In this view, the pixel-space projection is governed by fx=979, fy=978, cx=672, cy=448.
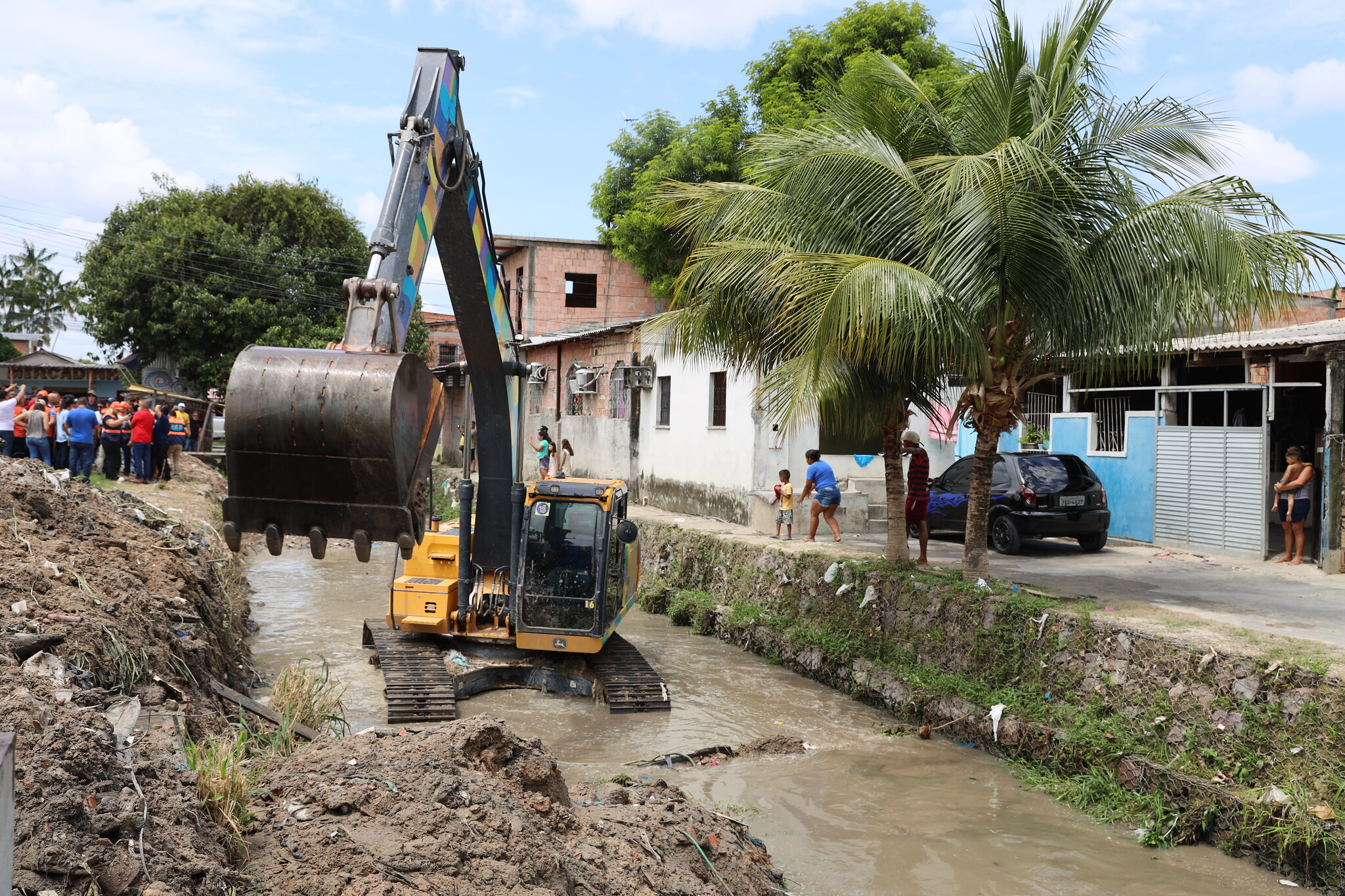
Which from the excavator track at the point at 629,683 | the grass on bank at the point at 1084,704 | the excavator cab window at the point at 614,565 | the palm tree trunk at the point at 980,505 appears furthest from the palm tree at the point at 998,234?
the excavator track at the point at 629,683

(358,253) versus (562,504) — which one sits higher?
(358,253)

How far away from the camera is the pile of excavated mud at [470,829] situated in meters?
4.36

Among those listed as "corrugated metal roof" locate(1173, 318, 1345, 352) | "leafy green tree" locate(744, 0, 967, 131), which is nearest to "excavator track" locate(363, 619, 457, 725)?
"corrugated metal roof" locate(1173, 318, 1345, 352)

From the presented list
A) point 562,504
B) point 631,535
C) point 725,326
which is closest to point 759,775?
point 631,535

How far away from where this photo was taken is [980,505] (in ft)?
35.5

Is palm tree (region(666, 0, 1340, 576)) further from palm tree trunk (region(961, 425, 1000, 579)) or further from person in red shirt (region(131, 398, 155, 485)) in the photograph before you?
person in red shirt (region(131, 398, 155, 485))

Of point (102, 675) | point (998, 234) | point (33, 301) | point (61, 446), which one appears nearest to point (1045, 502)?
point (998, 234)

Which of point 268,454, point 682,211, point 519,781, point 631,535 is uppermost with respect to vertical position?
point 682,211

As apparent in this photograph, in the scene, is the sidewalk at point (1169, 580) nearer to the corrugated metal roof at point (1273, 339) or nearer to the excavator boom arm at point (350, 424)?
the corrugated metal roof at point (1273, 339)

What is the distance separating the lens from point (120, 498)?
520 inches

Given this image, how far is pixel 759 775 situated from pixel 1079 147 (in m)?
6.85

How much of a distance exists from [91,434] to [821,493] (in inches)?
461

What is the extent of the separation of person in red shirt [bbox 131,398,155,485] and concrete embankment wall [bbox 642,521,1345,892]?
38.4ft

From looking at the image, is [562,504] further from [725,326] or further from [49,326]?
[49,326]
